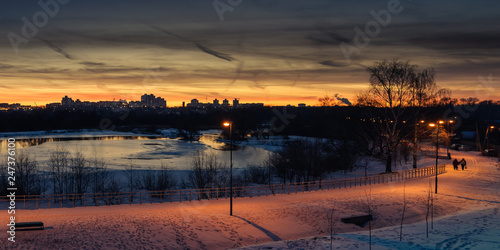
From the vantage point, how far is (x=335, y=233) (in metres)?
18.9

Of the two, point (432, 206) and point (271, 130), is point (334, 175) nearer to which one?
point (432, 206)

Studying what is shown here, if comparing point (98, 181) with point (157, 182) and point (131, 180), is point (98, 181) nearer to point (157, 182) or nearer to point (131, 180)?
point (131, 180)

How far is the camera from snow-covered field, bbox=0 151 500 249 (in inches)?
643

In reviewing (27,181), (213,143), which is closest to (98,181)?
(27,181)

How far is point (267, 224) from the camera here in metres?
19.6

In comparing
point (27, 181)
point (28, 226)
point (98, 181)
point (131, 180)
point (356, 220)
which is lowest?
point (98, 181)

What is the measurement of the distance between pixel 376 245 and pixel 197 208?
10572mm

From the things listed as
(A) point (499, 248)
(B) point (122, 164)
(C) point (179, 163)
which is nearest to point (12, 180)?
(B) point (122, 164)

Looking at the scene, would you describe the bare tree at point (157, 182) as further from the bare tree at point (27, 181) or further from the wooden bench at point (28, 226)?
the wooden bench at point (28, 226)

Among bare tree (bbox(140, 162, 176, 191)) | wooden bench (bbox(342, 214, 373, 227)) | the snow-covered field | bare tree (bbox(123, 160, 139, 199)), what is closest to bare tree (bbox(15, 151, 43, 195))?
bare tree (bbox(123, 160, 139, 199))

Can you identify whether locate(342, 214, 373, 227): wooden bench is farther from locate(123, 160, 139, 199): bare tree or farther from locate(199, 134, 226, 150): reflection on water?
locate(199, 134, 226, 150): reflection on water

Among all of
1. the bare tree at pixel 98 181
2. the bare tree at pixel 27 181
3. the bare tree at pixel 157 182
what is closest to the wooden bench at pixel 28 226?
the bare tree at pixel 98 181

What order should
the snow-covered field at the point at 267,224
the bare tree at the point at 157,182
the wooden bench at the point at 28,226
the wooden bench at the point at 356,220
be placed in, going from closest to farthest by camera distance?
the snow-covered field at the point at 267,224, the wooden bench at the point at 28,226, the wooden bench at the point at 356,220, the bare tree at the point at 157,182

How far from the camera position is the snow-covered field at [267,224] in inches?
643
